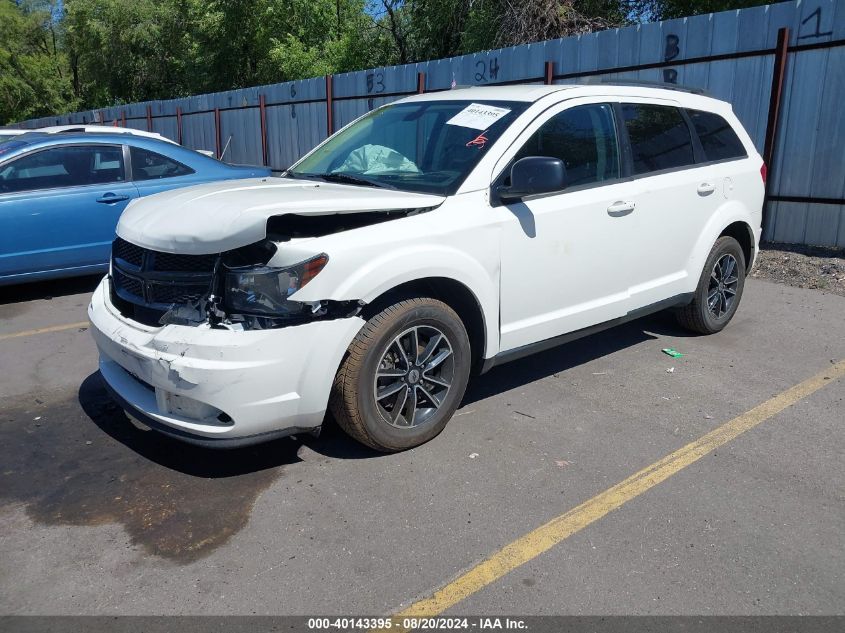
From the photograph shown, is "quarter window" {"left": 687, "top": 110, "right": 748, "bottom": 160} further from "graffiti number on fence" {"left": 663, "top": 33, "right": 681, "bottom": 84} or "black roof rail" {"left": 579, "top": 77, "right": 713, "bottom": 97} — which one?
"graffiti number on fence" {"left": 663, "top": 33, "right": 681, "bottom": 84}

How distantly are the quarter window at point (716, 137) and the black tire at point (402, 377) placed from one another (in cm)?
275

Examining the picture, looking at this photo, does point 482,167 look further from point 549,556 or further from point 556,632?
point 556,632

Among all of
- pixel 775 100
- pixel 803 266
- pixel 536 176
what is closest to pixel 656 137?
pixel 536 176

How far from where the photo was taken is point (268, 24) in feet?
96.0

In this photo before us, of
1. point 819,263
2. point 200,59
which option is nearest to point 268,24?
point 200,59

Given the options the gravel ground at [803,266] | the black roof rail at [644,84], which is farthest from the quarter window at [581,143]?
the gravel ground at [803,266]

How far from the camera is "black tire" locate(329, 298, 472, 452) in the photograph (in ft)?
11.3

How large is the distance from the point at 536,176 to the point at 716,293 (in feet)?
8.61

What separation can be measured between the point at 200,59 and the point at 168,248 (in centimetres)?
3263

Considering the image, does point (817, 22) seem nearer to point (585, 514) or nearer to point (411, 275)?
point (411, 275)

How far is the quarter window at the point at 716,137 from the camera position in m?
5.33

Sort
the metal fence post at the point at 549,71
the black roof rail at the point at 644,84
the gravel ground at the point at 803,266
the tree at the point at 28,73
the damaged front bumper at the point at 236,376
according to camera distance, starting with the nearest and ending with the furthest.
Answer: the damaged front bumper at the point at 236,376
the black roof rail at the point at 644,84
the gravel ground at the point at 803,266
the metal fence post at the point at 549,71
the tree at the point at 28,73

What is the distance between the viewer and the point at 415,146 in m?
4.41

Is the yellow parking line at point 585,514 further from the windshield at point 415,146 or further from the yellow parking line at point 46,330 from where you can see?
the yellow parking line at point 46,330
